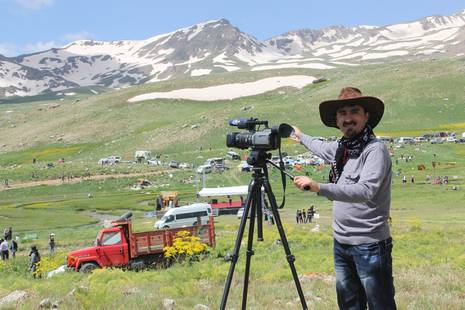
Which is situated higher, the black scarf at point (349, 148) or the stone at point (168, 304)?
the black scarf at point (349, 148)

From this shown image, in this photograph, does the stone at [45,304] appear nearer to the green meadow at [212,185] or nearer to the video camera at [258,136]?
the green meadow at [212,185]

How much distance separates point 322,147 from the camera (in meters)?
6.17

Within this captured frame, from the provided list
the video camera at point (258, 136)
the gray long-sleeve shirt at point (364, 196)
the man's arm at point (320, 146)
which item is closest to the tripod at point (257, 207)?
the video camera at point (258, 136)

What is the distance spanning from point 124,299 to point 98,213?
45431 millimetres

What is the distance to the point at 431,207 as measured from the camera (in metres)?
40.1

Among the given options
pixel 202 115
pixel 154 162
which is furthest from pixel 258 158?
pixel 202 115

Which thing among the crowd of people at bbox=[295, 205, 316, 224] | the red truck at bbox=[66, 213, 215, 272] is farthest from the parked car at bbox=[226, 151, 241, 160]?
the red truck at bbox=[66, 213, 215, 272]

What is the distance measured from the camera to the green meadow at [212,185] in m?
9.30

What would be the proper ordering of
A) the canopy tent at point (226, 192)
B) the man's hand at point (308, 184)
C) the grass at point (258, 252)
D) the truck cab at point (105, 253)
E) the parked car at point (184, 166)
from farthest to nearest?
the parked car at point (184, 166) < the canopy tent at point (226, 192) < the truck cab at point (105, 253) < the grass at point (258, 252) < the man's hand at point (308, 184)

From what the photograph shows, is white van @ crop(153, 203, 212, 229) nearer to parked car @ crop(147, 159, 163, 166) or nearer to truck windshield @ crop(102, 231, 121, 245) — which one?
truck windshield @ crop(102, 231, 121, 245)

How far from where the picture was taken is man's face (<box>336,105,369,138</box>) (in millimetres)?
5469

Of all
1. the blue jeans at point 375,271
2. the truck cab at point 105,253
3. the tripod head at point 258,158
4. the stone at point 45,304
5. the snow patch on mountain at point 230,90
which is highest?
the snow patch on mountain at point 230,90

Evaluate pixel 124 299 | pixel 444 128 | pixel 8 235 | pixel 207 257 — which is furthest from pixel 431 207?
pixel 444 128

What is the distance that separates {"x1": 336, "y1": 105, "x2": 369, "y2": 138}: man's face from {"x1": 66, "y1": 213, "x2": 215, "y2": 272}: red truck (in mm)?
15626
